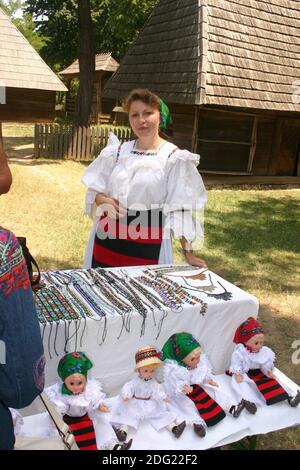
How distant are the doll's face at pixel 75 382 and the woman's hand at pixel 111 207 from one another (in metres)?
1.17

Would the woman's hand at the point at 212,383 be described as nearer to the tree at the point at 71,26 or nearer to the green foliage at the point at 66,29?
the tree at the point at 71,26

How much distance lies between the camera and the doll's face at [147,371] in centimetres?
227

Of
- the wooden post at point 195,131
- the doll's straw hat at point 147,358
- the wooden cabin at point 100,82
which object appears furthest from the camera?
the wooden cabin at point 100,82

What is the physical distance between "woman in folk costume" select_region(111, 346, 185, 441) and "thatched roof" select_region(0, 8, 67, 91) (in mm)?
11260

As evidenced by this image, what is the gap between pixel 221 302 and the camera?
2.66 meters

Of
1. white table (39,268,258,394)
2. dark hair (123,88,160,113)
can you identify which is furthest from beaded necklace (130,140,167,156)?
white table (39,268,258,394)

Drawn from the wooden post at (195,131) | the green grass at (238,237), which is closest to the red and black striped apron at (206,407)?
the green grass at (238,237)

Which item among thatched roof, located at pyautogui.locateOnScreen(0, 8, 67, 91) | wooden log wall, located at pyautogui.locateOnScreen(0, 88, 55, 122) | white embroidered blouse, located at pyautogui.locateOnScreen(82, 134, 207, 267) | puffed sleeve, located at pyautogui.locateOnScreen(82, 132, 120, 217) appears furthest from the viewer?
wooden log wall, located at pyautogui.locateOnScreen(0, 88, 55, 122)

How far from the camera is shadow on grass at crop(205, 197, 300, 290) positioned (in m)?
6.14

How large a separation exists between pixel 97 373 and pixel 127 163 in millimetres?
1381

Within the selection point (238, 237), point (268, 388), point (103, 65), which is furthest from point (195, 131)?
point (103, 65)

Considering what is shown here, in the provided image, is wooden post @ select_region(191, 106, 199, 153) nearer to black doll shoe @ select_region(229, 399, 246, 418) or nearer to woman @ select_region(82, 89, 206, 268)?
woman @ select_region(82, 89, 206, 268)

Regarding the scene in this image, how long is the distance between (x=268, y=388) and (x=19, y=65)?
39.3 ft

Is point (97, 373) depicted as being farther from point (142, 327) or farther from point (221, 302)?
point (221, 302)
